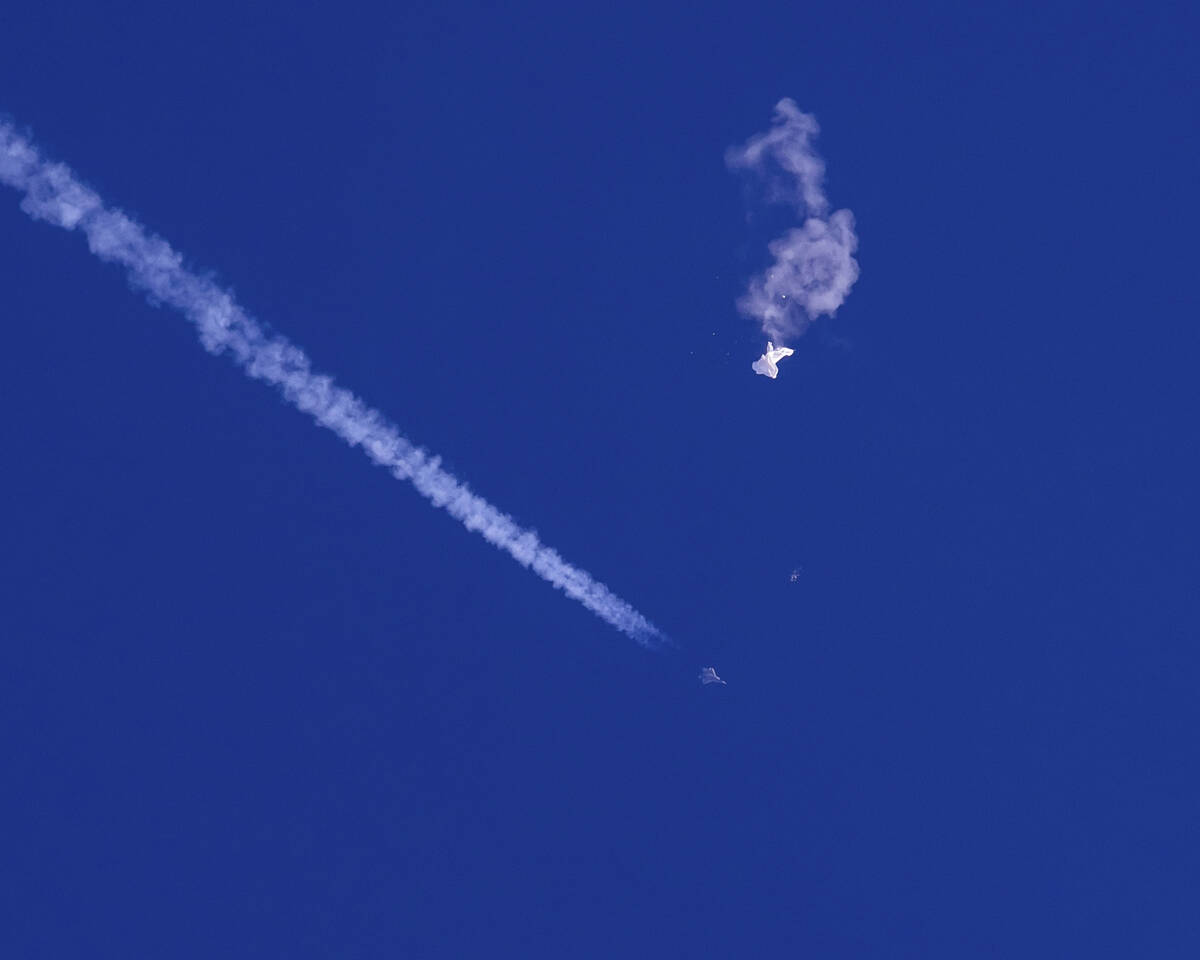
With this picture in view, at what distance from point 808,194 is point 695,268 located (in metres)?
4.90

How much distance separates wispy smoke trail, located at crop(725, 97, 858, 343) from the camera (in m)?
44.6

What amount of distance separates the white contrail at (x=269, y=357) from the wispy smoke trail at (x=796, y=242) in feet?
37.9

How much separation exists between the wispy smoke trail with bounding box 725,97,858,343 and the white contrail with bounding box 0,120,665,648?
11552 mm

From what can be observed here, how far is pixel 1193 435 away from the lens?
4650 cm

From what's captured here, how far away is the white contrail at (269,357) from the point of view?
133 ft

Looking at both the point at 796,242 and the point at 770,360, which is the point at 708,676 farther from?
the point at 796,242

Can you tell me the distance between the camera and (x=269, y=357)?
4206 cm

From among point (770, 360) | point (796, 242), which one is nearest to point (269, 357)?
point (770, 360)

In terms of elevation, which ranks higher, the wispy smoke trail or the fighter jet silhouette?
the wispy smoke trail

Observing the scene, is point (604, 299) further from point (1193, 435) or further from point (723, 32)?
point (1193, 435)

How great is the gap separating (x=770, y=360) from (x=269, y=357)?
17.6m

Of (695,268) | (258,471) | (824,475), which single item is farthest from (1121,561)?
(258,471)

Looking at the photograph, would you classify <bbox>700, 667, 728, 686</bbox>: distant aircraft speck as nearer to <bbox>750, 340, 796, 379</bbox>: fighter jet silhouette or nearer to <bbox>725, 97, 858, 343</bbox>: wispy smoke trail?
<bbox>750, 340, 796, 379</bbox>: fighter jet silhouette

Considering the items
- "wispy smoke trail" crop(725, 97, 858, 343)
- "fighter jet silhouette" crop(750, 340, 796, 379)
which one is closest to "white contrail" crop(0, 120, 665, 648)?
"fighter jet silhouette" crop(750, 340, 796, 379)
